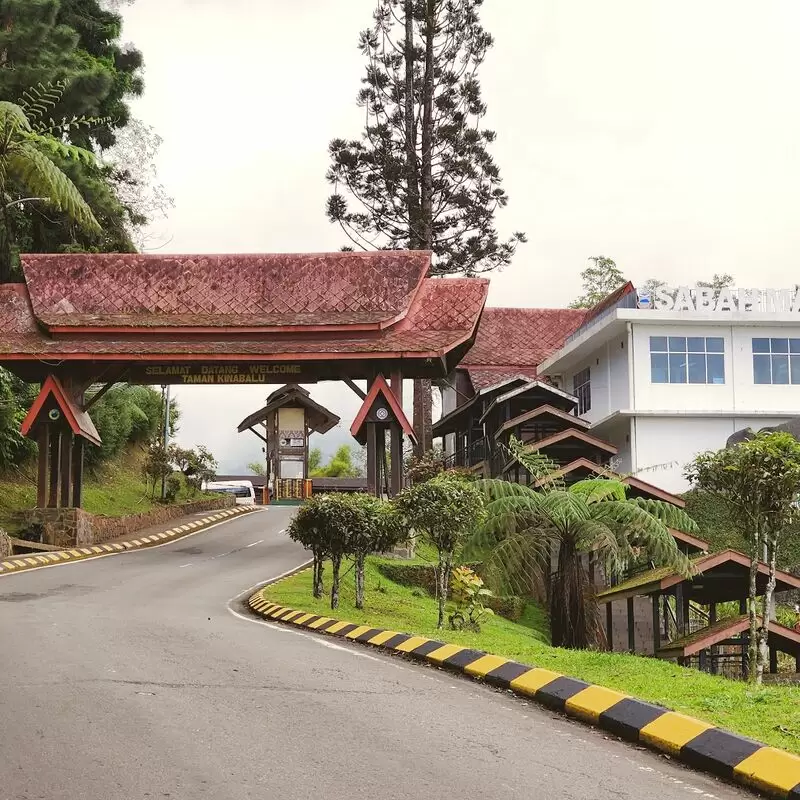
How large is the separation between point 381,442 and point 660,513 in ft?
29.2

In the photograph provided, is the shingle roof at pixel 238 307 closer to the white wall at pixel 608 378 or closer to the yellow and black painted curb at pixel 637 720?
the white wall at pixel 608 378

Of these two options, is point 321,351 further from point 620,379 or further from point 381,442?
point 620,379

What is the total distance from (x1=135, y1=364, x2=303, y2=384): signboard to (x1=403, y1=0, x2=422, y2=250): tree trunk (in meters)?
14.2

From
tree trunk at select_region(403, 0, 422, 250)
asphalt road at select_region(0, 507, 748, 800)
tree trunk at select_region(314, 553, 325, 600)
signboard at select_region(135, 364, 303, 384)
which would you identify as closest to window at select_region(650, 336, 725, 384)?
signboard at select_region(135, 364, 303, 384)

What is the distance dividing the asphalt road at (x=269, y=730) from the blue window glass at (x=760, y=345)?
2286cm

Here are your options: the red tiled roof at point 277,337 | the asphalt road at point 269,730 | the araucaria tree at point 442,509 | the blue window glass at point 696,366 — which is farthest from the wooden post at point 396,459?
the asphalt road at point 269,730

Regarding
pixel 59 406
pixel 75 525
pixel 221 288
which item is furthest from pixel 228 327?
pixel 75 525

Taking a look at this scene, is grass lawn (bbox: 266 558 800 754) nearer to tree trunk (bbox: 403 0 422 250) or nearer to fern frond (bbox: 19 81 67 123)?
fern frond (bbox: 19 81 67 123)

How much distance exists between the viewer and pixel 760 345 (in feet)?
104

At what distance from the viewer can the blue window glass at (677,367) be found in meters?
31.7

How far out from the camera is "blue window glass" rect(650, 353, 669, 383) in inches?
1241

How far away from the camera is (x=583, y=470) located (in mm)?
28484

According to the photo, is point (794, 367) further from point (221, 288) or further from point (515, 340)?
point (221, 288)

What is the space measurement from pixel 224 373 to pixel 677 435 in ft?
42.9
